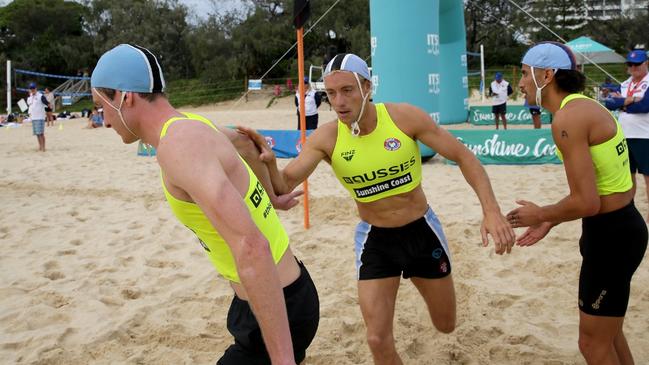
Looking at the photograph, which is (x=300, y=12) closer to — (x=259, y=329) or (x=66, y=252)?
(x=66, y=252)

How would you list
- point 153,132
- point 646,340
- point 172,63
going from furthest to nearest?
point 172,63, point 646,340, point 153,132

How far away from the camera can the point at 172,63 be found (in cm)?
4475

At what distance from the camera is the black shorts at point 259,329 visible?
2.06 m

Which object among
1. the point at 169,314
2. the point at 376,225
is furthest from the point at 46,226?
the point at 376,225

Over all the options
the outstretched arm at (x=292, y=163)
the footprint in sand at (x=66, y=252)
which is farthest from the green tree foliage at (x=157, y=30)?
the outstretched arm at (x=292, y=163)

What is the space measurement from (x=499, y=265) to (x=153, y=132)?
3.89 metres

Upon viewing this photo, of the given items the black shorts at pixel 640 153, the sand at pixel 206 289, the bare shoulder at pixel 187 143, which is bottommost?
the sand at pixel 206 289

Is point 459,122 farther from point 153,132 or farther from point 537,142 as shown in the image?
point 153,132

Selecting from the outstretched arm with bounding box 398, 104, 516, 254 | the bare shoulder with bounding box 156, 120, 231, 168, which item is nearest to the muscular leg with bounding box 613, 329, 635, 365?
the outstretched arm with bounding box 398, 104, 516, 254

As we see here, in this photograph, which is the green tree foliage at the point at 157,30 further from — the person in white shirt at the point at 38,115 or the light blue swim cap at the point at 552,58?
the light blue swim cap at the point at 552,58

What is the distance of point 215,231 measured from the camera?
190cm

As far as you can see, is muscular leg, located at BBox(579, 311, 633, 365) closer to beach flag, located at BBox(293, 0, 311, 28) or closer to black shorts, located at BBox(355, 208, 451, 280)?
black shorts, located at BBox(355, 208, 451, 280)

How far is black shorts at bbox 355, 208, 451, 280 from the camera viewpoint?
3.17 metres

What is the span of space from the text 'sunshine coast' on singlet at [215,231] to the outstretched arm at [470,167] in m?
1.17
